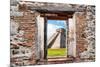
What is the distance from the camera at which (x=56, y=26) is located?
82.1 inches

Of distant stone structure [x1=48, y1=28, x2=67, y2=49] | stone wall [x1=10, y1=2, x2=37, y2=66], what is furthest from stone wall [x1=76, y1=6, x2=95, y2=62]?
stone wall [x1=10, y1=2, x2=37, y2=66]

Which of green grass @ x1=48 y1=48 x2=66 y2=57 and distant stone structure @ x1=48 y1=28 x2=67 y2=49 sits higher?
distant stone structure @ x1=48 y1=28 x2=67 y2=49

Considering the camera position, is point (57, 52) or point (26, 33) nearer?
point (26, 33)

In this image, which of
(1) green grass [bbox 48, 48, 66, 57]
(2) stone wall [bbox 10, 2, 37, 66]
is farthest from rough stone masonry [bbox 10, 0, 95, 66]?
(1) green grass [bbox 48, 48, 66, 57]

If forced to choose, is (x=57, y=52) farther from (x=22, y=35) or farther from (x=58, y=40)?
(x=22, y=35)

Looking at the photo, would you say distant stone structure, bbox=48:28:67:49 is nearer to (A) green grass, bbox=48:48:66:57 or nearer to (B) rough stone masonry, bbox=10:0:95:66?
(A) green grass, bbox=48:48:66:57

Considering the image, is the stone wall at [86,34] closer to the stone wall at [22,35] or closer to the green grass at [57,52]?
the green grass at [57,52]

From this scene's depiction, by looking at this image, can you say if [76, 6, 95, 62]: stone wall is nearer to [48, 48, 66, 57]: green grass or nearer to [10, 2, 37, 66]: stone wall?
[48, 48, 66, 57]: green grass

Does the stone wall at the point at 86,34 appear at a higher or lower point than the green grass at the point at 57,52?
higher

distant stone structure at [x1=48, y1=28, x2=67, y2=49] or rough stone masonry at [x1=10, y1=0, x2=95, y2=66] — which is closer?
rough stone masonry at [x1=10, y1=0, x2=95, y2=66]

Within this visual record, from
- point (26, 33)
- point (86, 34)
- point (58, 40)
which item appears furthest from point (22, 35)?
point (86, 34)

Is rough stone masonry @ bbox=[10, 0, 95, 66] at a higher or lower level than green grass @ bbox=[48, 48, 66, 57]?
higher

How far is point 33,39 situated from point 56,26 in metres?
0.29

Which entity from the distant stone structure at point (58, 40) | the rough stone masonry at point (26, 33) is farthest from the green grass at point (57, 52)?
the rough stone masonry at point (26, 33)
